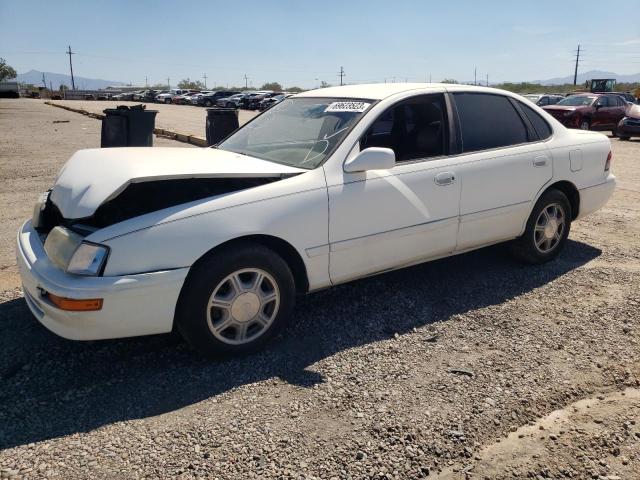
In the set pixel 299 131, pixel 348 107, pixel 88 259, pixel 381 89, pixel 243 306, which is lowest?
pixel 243 306

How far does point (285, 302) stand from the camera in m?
3.44

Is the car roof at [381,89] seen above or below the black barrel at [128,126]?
above

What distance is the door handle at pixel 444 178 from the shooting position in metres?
3.99

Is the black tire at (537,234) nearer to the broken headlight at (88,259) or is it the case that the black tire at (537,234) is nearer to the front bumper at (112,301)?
the front bumper at (112,301)

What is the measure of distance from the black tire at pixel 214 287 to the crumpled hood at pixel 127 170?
0.49 metres

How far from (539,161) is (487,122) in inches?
23.5

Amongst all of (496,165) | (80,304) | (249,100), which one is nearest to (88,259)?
(80,304)

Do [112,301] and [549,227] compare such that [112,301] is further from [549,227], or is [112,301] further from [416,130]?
[549,227]

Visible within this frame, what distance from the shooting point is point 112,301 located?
2863 mm

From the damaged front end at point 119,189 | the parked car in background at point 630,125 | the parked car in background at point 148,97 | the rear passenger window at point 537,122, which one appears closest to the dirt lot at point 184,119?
the rear passenger window at point 537,122

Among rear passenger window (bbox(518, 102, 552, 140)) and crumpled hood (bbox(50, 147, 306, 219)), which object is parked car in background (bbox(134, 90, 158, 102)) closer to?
rear passenger window (bbox(518, 102, 552, 140))

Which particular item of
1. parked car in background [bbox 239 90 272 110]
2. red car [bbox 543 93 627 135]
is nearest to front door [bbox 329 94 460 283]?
red car [bbox 543 93 627 135]

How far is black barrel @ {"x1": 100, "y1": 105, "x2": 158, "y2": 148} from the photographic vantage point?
8.41 m

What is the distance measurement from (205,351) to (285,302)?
0.58 meters
